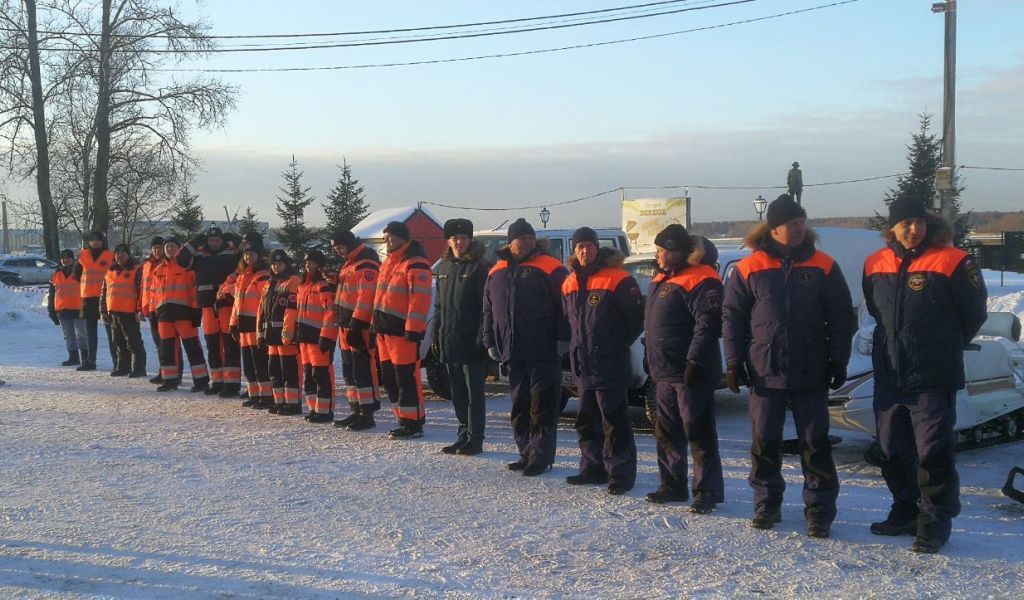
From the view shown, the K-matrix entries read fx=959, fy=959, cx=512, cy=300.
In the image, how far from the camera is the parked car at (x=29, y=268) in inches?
1884

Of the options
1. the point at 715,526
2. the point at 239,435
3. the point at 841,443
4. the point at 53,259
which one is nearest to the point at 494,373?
the point at 239,435

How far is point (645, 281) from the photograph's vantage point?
1034 cm

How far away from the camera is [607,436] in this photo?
692cm

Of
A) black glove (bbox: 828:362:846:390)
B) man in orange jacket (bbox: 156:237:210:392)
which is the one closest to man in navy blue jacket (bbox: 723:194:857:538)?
black glove (bbox: 828:362:846:390)

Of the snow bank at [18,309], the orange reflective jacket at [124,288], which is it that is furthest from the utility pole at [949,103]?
the snow bank at [18,309]

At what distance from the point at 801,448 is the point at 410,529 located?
2411 millimetres

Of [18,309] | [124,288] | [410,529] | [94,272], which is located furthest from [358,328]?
[18,309]

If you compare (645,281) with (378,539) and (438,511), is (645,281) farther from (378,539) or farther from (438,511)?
(378,539)

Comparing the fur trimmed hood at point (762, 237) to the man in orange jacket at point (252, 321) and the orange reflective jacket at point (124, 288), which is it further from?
the orange reflective jacket at point (124, 288)

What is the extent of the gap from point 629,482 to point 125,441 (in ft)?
15.5

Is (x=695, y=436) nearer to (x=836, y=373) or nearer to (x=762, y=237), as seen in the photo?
(x=836, y=373)

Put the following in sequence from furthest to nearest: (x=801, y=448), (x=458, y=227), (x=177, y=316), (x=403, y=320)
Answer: (x=177, y=316) → (x=403, y=320) → (x=458, y=227) → (x=801, y=448)

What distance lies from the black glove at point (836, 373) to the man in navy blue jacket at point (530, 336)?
7.26ft

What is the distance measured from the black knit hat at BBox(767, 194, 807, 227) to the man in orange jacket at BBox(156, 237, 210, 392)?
8.18 metres
